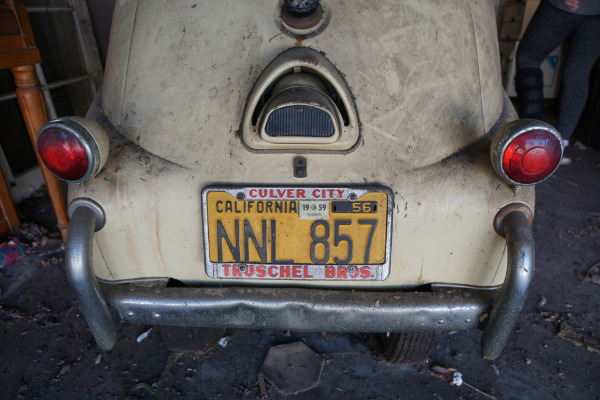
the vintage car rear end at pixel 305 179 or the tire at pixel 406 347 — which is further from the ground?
the vintage car rear end at pixel 305 179

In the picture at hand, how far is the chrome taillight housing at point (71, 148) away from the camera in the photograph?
4.78 ft

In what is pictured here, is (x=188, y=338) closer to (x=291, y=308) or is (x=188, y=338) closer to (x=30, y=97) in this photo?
(x=291, y=308)

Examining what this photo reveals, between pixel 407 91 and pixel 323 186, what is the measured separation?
52 cm

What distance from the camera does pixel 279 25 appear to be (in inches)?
66.3

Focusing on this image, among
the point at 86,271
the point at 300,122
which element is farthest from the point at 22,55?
the point at 300,122

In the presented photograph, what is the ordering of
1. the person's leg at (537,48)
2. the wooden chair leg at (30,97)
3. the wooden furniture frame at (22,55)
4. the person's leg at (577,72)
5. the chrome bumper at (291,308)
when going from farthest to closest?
the person's leg at (577,72)
the person's leg at (537,48)
the wooden chair leg at (30,97)
the wooden furniture frame at (22,55)
the chrome bumper at (291,308)

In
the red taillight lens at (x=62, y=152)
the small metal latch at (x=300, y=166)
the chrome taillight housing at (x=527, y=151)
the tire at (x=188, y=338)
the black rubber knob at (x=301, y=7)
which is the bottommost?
the tire at (x=188, y=338)

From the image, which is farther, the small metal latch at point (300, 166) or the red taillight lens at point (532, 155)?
the small metal latch at point (300, 166)

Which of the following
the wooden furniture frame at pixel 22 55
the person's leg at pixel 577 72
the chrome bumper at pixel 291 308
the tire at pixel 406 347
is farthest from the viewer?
the person's leg at pixel 577 72

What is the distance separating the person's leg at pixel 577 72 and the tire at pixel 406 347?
2930 mm

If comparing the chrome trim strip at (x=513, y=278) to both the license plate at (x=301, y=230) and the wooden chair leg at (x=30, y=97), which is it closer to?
the license plate at (x=301, y=230)

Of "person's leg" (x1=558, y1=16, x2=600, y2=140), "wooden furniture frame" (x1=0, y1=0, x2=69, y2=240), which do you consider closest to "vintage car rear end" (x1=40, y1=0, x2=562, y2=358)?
"wooden furniture frame" (x1=0, y1=0, x2=69, y2=240)

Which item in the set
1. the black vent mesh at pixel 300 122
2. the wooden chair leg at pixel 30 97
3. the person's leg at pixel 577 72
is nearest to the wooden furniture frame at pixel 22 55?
the wooden chair leg at pixel 30 97

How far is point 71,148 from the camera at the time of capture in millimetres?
1468
